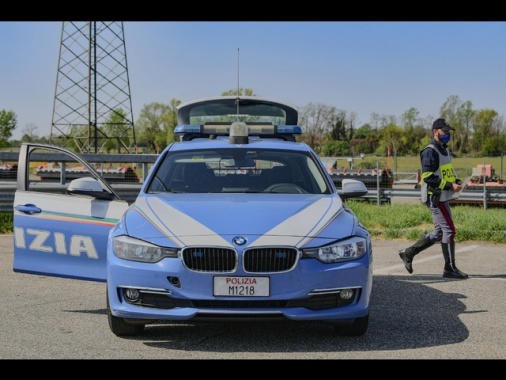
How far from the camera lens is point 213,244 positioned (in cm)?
562

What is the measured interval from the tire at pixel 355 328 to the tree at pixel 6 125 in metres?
59.4

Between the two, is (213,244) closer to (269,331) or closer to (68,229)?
(269,331)

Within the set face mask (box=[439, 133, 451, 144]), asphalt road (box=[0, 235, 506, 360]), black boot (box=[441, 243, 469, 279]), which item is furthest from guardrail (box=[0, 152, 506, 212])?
black boot (box=[441, 243, 469, 279])

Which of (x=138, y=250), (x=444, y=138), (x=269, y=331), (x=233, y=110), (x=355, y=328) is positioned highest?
(x=233, y=110)

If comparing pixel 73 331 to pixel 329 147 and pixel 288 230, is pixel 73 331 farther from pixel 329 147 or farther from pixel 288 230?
pixel 329 147

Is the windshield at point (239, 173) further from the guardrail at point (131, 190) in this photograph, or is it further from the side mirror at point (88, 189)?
the guardrail at point (131, 190)

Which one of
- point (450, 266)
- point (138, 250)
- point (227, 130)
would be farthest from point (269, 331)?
point (450, 266)

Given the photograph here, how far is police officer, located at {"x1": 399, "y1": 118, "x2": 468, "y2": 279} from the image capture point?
9.43 meters

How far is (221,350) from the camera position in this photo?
18.8 ft

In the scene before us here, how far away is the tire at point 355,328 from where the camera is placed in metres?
6.02

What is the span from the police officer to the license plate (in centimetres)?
436

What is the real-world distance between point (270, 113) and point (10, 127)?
55.9m

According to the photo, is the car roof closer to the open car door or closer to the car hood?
the open car door

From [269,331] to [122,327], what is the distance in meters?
1.15
